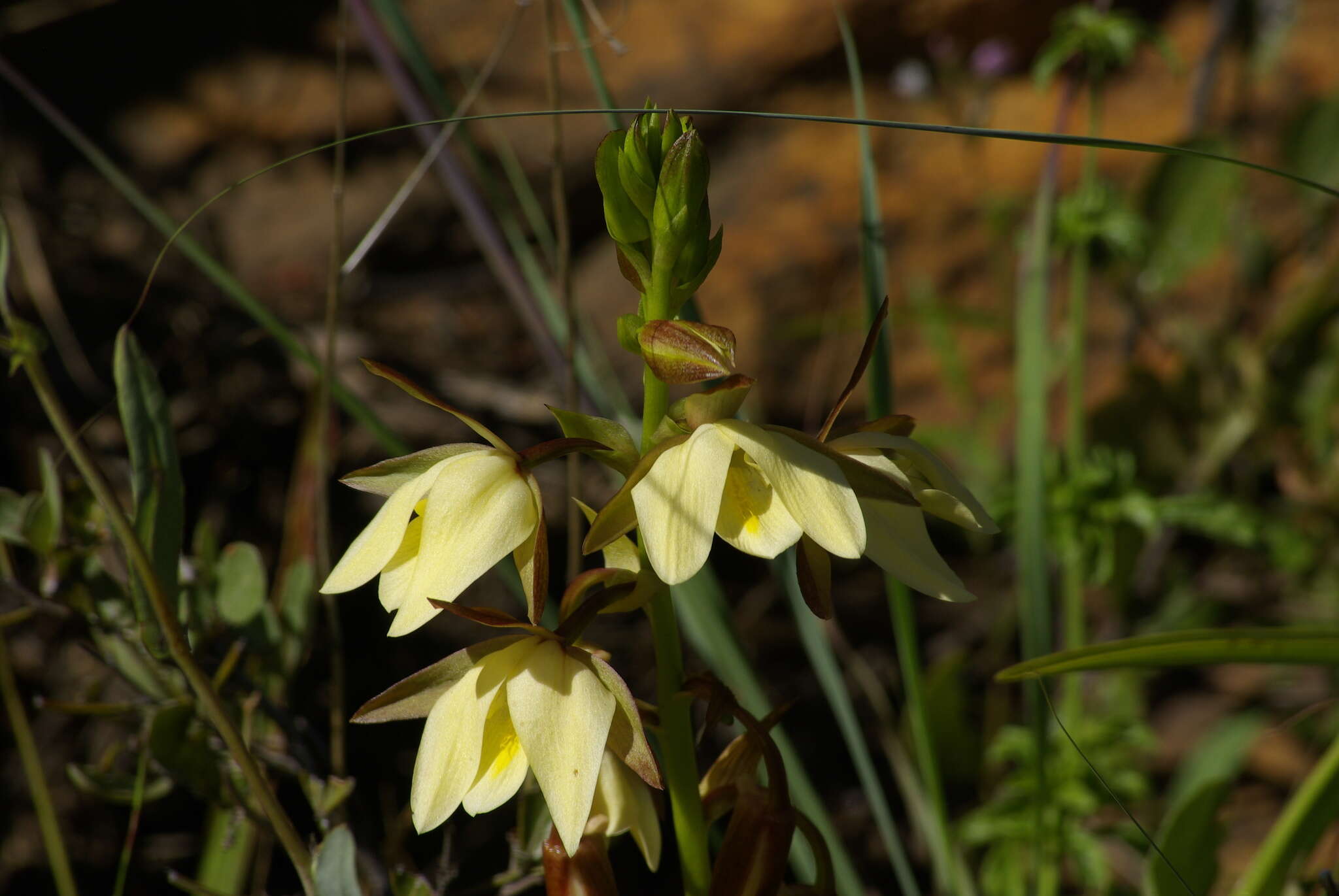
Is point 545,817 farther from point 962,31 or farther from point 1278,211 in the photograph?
point 1278,211

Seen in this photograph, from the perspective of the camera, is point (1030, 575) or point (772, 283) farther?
point (772, 283)

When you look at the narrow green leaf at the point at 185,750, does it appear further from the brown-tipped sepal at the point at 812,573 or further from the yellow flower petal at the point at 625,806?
the brown-tipped sepal at the point at 812,573

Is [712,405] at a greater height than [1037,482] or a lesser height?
greater

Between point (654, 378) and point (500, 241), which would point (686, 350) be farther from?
point (500, 241)

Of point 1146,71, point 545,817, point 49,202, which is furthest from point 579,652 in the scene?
point 1146,71

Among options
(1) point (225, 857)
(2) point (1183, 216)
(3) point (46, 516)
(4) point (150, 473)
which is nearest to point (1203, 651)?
(4) point (150, 473)

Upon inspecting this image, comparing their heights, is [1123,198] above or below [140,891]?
above
